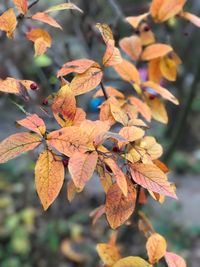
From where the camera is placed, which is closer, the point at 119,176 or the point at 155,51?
the point at 119,176

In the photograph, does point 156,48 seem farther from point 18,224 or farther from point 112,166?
point 18,224

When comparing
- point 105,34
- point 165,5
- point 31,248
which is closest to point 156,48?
point 165,5

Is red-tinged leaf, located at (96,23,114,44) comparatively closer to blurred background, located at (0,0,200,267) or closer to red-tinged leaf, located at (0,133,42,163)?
red-tinged leaf, located at (0,133,42,163)

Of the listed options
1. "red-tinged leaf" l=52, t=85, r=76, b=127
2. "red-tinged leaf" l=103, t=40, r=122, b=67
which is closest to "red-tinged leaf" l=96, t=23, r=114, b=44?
"red-tinged leaf" l=103, t=40, r=122, b=67

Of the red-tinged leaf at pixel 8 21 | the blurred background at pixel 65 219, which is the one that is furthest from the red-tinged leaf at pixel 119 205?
the blurred background at pixel 65 219

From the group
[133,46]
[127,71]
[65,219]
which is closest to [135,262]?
[127,71]

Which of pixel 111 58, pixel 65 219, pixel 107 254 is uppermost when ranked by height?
pixel 111 58

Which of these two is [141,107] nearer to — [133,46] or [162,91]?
[162,91]
